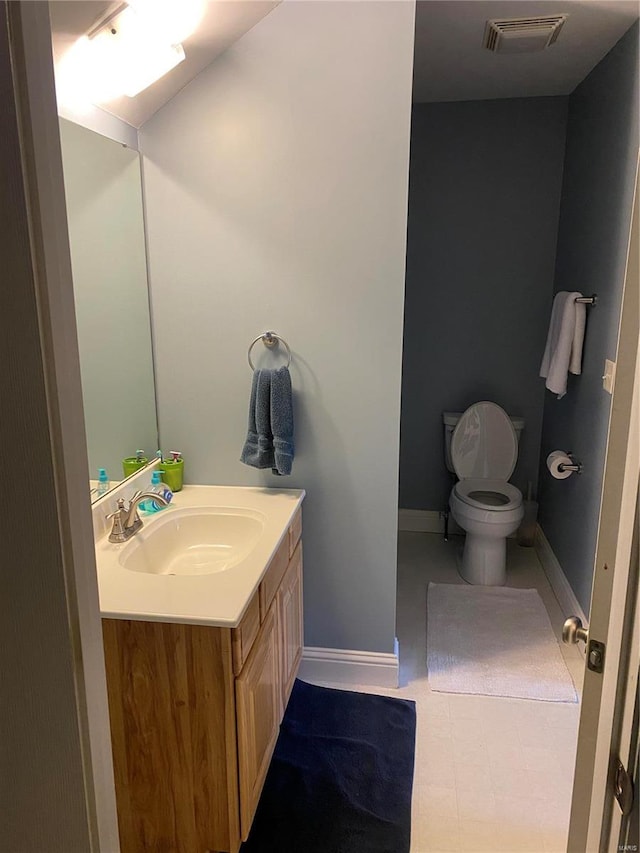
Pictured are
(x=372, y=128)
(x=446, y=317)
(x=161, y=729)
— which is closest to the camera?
(x=161, y=729)

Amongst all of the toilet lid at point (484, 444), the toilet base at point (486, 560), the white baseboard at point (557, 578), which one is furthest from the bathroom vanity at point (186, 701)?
the toilet lid at point (484, 444)

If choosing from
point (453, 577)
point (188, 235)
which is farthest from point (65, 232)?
point (453, 577)

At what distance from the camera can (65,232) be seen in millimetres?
697

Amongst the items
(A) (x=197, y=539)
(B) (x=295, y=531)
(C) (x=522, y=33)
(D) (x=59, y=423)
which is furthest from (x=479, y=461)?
(D) (x=59, y=423)

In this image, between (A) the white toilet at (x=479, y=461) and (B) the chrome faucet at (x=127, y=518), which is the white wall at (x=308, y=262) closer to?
(B) the chrome faucet at (x=127, y=518)

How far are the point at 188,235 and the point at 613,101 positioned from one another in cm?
183

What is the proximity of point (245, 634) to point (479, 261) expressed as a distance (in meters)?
2.73

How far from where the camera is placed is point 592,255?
2795mm

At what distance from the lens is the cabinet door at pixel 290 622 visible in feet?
6.77

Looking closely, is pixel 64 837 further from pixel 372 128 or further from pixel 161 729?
pixel 372 128

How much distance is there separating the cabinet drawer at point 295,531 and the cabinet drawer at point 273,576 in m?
0.06

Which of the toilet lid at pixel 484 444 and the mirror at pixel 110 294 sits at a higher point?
the mirror at pixel 110 294

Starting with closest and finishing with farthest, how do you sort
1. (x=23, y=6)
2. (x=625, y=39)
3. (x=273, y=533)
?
1. (x=23, y=6)
2. (x=273, y=533)
3. (x=625, y=39)

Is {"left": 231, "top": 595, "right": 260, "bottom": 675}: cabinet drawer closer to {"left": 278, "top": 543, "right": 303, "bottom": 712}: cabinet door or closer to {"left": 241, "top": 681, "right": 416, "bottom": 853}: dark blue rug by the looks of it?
{"left": 278, "top": 543, "right": 303, "bottom": 712}: cabinet door
